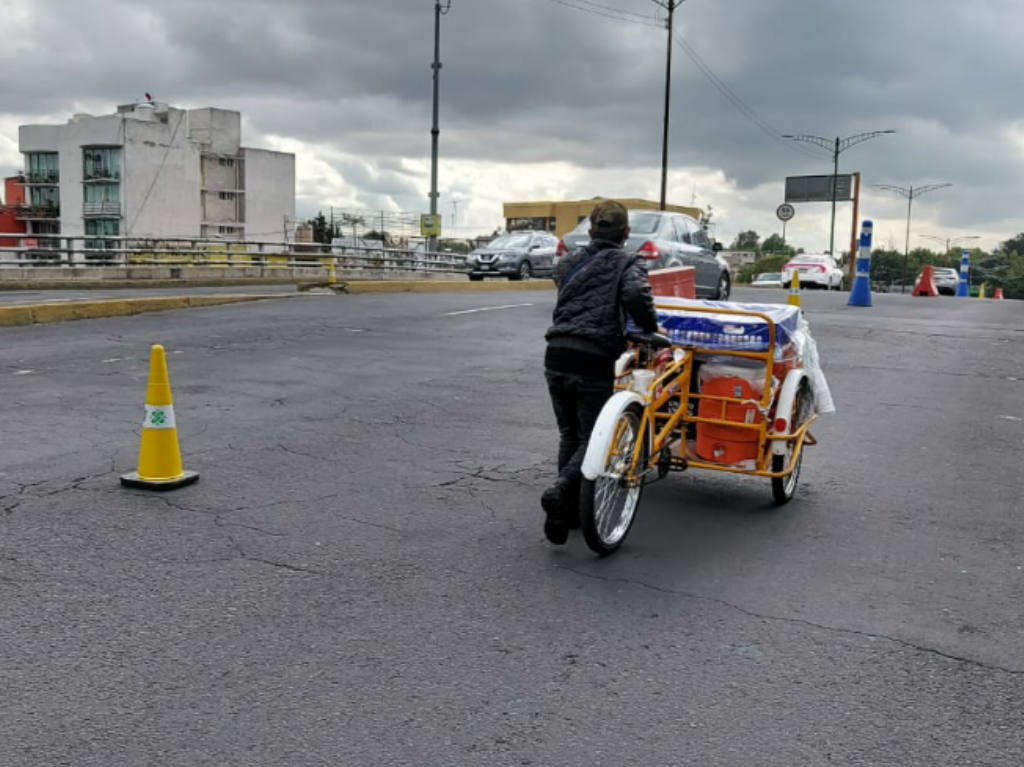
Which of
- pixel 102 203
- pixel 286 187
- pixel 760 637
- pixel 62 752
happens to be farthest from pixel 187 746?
pixel 286 187

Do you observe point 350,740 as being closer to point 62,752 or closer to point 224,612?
point 62,752

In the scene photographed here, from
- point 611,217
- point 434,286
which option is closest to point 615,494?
point 611,217

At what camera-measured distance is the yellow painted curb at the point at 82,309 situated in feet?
49.7

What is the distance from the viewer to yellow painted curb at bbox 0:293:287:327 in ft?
49.7

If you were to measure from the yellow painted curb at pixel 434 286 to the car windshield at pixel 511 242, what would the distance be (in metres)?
4.75

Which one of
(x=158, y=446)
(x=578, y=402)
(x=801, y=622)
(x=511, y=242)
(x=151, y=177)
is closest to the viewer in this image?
(x=801, y=622)

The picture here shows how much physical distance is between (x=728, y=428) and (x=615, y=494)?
1148 mm

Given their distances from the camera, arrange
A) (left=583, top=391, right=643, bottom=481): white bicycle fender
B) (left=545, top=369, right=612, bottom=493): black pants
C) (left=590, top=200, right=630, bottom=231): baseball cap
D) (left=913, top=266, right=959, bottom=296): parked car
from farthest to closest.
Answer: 1. (left=913, top=266, right=959, bottom=296): parked car
2. (left=590, top=200, right=630, bottom=231): baseball cap
3. (left=545, top=369, right=612, bottom=493): black pants
4. (left=583, top=391, right=643, bottom=481): white bicycle fender

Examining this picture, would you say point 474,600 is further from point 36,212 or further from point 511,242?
point 36,212

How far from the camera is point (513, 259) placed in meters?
32.1

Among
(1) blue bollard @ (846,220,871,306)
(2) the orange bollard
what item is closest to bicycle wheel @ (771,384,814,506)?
(1) blue bollard @ (846,220,871,306)

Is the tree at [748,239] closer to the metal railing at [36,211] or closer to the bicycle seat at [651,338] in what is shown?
the metal railing at [36,211]

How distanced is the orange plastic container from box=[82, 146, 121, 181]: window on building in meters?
85.3

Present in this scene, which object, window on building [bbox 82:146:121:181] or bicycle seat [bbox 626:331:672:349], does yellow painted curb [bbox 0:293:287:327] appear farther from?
window on building [bbox 82:146:121:181]
